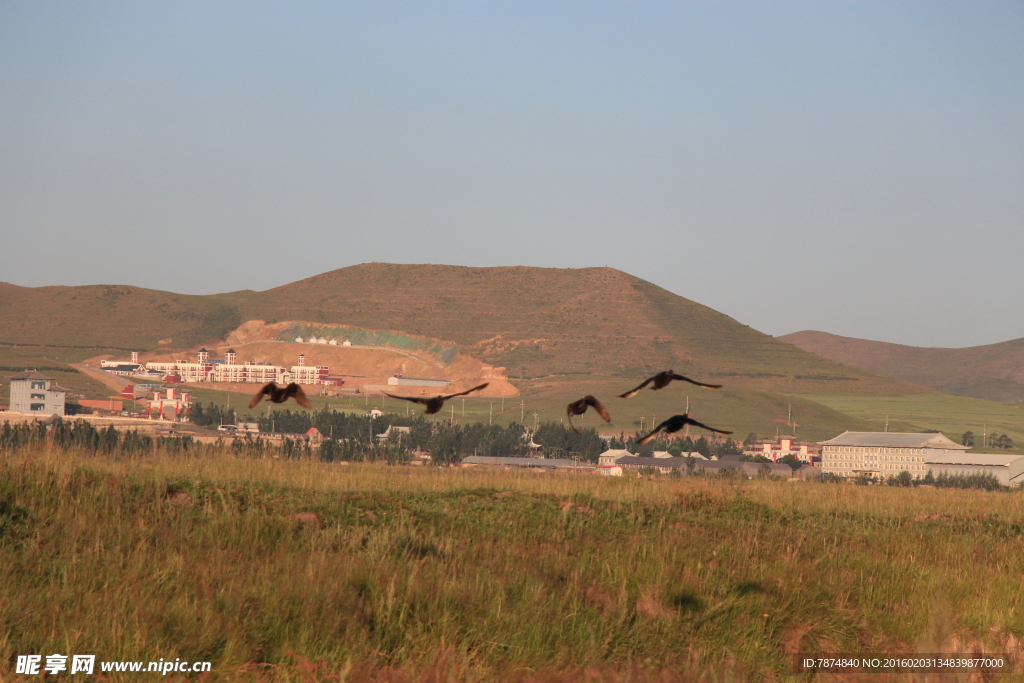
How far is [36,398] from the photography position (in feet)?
346

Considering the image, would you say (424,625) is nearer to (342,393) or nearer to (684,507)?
(684,507)

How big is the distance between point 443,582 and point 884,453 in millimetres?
70365

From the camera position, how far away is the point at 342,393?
164 m

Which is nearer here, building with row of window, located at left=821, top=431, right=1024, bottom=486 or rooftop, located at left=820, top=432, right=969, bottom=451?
building with row of window, located at left=821, top=431, right=1024, bottom=486

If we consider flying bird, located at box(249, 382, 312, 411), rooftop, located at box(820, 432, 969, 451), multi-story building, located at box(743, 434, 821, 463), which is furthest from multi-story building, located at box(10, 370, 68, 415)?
flying bird, located at box(249, 382, 312, 411)

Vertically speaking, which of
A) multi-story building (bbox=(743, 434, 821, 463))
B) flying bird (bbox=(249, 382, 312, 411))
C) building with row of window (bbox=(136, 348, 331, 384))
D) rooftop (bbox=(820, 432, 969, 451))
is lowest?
multi-story building (bbox=(743, 434, 821, 463))

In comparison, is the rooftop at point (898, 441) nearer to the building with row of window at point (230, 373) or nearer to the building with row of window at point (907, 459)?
the building with row of window at point (907, 459)

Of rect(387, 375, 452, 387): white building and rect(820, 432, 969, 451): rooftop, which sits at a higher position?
rect(387, 375, 452, 387): white building

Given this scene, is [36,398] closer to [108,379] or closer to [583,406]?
[108,379]

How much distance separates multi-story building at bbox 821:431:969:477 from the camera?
6775 cm

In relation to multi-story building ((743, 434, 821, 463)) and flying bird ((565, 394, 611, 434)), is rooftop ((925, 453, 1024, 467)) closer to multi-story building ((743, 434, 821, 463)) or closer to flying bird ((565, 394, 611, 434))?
multi-story building ((743, 434, 821, 463))

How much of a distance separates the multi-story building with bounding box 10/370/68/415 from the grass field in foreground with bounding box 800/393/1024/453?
335ft

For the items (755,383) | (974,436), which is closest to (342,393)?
(755,383)

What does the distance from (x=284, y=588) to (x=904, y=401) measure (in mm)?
179424
